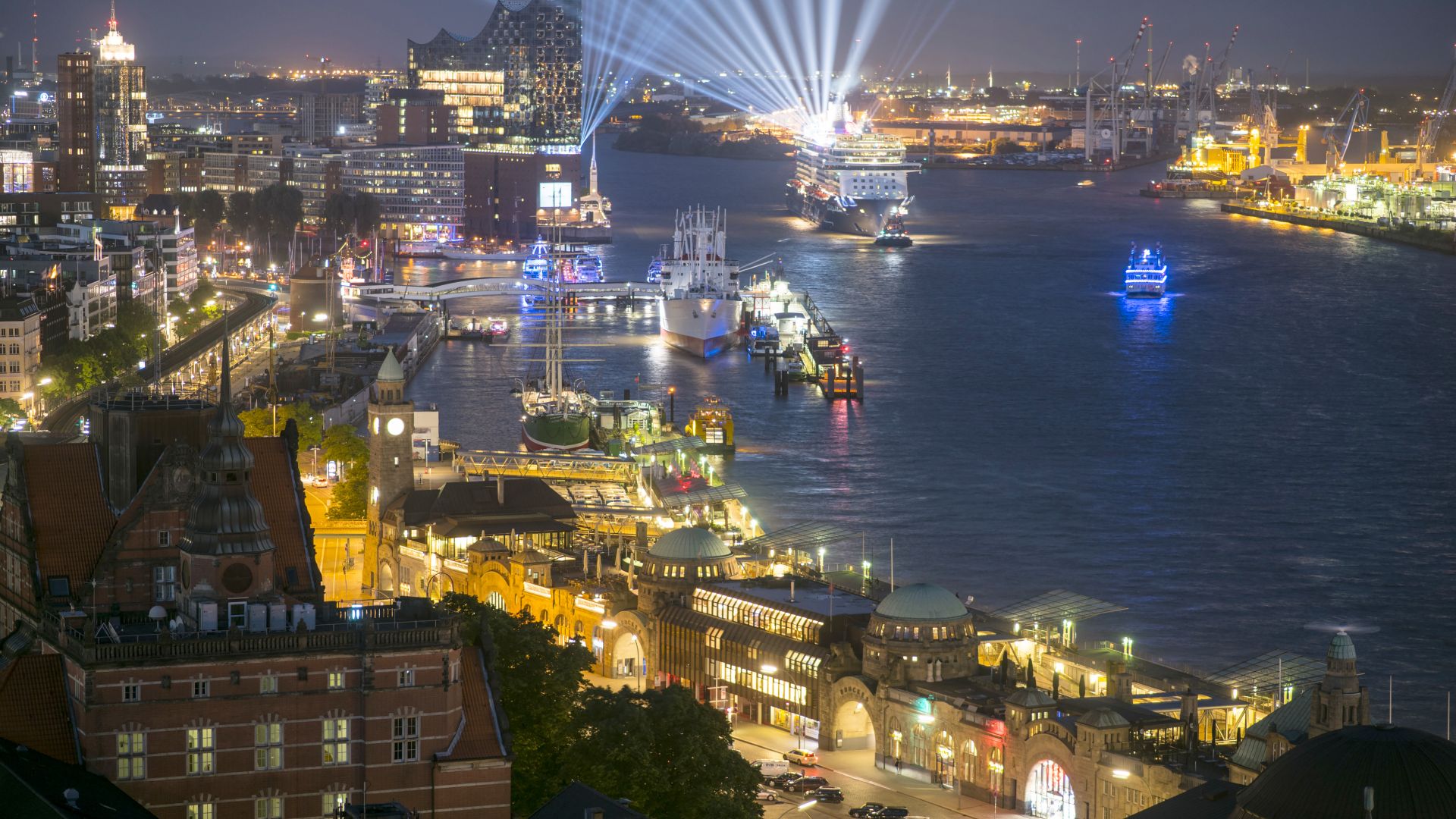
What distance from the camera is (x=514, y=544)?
32188 mm

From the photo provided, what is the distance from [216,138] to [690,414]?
94896 millimetres

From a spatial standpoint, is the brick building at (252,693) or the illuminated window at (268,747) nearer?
the brick building at (252,693)

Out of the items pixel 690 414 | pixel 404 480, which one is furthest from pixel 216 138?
pixel 404 480

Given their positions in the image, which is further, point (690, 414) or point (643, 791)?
point (690, 414)

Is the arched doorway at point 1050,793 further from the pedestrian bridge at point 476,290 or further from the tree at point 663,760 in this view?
the pedestrian bridge at point 476,290

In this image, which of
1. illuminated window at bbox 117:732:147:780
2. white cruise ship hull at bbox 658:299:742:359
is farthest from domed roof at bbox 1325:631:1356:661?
white cruise ship hull at bbox 658:299:742:359

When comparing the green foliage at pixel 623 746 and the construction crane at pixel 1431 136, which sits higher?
the construction crane at pixel 1431 136

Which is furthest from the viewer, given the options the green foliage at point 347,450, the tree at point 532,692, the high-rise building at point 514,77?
the high-rise building at point 514,77

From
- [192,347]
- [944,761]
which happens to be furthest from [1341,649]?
[192,347]

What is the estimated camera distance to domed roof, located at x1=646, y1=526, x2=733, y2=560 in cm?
2983

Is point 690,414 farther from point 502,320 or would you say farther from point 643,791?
point 643,791

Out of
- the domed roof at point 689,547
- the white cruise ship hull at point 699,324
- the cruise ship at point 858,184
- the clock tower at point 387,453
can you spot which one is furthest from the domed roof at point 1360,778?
the cruise ship at point 858,184

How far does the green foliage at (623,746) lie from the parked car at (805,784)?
7.09 feet

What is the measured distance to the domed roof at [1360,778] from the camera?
56.3 feet
